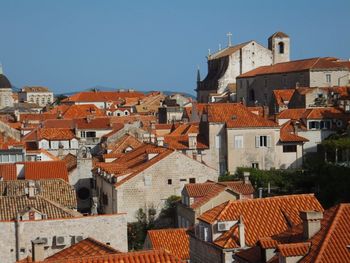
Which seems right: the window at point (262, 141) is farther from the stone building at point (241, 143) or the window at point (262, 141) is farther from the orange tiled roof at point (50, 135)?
the orange tiled roof at point (50, 135)

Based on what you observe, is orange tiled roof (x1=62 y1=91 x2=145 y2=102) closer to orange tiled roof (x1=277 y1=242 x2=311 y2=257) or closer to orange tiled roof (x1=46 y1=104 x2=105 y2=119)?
orange tiled roof (x1=46 y1=104 x2=105 y2=119)

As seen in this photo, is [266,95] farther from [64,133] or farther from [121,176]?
[121,176]

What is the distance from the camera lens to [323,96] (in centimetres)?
7669

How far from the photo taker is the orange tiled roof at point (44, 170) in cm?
4522

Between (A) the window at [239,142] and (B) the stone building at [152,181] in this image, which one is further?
(A) the window at [239,142]

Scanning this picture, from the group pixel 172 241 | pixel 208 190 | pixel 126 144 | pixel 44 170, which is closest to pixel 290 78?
pixel 126 144

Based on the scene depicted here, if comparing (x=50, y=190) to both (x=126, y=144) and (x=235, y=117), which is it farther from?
(x=126, y=144)

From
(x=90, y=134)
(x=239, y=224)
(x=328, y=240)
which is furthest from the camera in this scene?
(x=90, y=134)

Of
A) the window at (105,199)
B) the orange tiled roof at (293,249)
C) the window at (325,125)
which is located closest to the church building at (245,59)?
the window at (325,125)

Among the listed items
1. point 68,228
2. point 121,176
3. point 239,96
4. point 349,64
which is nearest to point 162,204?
point 121,176

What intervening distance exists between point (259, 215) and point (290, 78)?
2727 inches

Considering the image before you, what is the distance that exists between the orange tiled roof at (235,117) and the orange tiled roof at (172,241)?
21.9 m

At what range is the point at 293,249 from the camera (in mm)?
21406

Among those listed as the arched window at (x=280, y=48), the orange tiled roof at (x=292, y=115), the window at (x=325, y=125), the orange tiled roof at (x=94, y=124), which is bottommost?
the orange tiled roof at (x=94, y=124)
